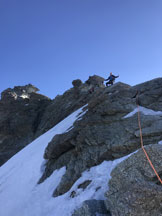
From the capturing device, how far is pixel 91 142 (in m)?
9.68

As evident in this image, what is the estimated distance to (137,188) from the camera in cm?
405

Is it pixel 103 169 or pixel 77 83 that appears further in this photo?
pixel 77 83

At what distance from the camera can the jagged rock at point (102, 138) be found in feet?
26.2

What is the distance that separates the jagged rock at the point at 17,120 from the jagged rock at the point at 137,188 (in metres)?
36.3

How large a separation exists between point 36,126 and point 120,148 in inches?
1462

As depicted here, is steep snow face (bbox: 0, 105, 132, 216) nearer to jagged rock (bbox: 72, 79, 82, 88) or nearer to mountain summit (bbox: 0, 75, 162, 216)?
mountain summit (bbox: 0, 75, 162, 216)

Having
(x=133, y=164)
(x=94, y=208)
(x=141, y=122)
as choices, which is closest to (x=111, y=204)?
(x=94, y=208)

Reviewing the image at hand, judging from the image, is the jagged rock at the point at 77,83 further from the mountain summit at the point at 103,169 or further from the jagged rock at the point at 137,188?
the jagged rock at the point at 137,188

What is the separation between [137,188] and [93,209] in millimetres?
1782

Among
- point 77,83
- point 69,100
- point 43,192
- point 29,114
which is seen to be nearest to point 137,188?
point 43,192

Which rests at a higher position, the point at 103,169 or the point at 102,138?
the point at 102,138

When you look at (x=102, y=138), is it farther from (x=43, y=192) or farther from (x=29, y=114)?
(x=29, y=114)

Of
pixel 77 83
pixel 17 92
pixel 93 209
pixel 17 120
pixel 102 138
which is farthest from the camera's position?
pixel 17 92

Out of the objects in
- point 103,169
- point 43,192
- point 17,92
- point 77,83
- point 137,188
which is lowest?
point 43,192
